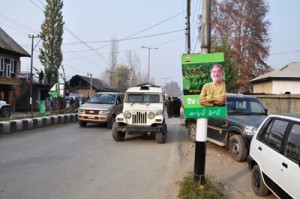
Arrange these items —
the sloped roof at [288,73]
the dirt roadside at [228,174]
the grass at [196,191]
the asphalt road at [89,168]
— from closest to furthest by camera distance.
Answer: the grass at [196,191]
the asphalt road at [89,168]
the dirt roadside at [228,174]
the sloped roof at [288,73]

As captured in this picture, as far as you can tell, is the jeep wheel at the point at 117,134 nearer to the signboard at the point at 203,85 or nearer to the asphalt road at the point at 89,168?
the asphalt road at the point at 89,168

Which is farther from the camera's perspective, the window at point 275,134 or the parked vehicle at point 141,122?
the parked vehicle at point 141,122

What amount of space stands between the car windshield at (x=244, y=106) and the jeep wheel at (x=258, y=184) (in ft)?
14.2

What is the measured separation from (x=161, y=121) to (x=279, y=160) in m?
7.10

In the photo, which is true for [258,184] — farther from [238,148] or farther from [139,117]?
[139,117]

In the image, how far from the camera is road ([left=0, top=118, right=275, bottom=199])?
5.86 m

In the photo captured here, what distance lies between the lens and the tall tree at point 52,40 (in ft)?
173

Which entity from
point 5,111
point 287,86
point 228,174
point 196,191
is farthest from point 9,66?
point 196,191

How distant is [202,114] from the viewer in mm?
5539

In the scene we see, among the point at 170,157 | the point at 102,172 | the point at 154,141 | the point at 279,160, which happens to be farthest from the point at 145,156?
the point at 279,160

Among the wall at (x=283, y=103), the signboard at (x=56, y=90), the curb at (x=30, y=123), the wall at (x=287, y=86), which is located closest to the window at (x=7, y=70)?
the signboard at (x=56, y=90)

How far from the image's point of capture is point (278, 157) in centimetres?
477

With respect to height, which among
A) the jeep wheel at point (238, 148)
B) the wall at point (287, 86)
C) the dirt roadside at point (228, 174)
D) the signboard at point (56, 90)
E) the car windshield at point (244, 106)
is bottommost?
the dirt roadside at point (228, 174)

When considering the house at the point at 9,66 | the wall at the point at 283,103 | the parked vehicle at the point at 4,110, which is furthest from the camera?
the house at the point at 9,66
